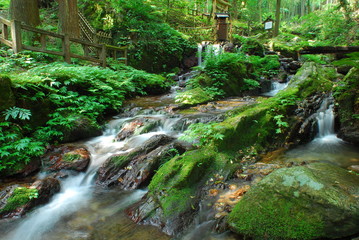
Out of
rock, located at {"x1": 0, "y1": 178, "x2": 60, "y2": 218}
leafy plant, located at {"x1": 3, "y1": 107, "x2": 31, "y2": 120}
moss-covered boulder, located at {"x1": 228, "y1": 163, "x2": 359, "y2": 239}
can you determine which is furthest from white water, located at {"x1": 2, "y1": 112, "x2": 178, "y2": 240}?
moss-covered boulder, located at {"x1": 228, "y1": 163, "x2": 359, "y2": 239}

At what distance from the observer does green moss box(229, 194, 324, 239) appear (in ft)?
8.13

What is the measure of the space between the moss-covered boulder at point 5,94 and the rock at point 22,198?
2163mm

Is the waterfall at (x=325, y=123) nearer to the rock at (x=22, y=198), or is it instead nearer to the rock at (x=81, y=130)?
the rock at (x=81, y=130)

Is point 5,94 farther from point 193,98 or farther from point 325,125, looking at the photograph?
point 325,125

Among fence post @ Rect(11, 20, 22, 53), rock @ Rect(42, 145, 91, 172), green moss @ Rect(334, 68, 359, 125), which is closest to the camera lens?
rock @ Rect(42, 145, 91, 172)

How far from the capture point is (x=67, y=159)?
511cm

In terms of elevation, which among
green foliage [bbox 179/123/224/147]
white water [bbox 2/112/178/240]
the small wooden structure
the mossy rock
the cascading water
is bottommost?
white water [bbox 2/112/178/240]

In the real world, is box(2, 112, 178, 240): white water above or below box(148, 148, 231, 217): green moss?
below

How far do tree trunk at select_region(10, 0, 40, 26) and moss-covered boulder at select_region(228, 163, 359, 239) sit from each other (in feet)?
41.6

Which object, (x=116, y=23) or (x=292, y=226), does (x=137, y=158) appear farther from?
(x=116, y=23)

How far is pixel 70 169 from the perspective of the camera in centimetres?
493

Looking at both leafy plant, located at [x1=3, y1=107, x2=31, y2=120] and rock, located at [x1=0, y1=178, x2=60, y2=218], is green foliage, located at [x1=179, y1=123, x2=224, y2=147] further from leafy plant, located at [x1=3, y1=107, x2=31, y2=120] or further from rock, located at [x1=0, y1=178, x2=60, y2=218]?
leafy plant, located at [x1=3, y1=107, x2=31, y2=120]

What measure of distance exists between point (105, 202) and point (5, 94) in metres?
3.45

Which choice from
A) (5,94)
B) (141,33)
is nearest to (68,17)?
(141,33)
